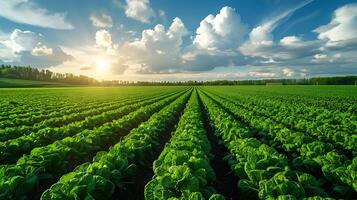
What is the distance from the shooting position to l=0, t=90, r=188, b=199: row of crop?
16.7ft

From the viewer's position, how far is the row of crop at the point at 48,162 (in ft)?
16.7

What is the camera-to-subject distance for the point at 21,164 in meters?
6.09

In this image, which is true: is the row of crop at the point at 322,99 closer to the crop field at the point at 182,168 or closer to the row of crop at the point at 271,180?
the crop field at the point at 182,168

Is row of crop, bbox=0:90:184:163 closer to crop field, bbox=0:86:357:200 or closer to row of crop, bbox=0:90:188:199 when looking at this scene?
crop field, bbox=0:86:357:200

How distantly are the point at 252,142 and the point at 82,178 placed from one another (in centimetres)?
443

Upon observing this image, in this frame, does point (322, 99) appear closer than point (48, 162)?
No

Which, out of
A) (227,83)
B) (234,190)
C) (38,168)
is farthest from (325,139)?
(227,83)

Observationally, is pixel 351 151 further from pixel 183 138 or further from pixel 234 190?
pixel 183 138

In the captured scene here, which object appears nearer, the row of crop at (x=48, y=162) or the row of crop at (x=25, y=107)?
the row of crop at (x=48, y=162)

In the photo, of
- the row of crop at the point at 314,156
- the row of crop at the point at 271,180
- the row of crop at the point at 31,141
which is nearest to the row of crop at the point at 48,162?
the row of crop at the point at 31,141

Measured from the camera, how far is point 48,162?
22.5 feet

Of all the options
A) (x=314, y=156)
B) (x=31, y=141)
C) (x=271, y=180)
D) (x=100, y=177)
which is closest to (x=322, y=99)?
(x=314, y=156)

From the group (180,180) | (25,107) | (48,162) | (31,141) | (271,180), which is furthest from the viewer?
(25,107)

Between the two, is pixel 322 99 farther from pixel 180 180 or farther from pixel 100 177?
pixel 100 177
